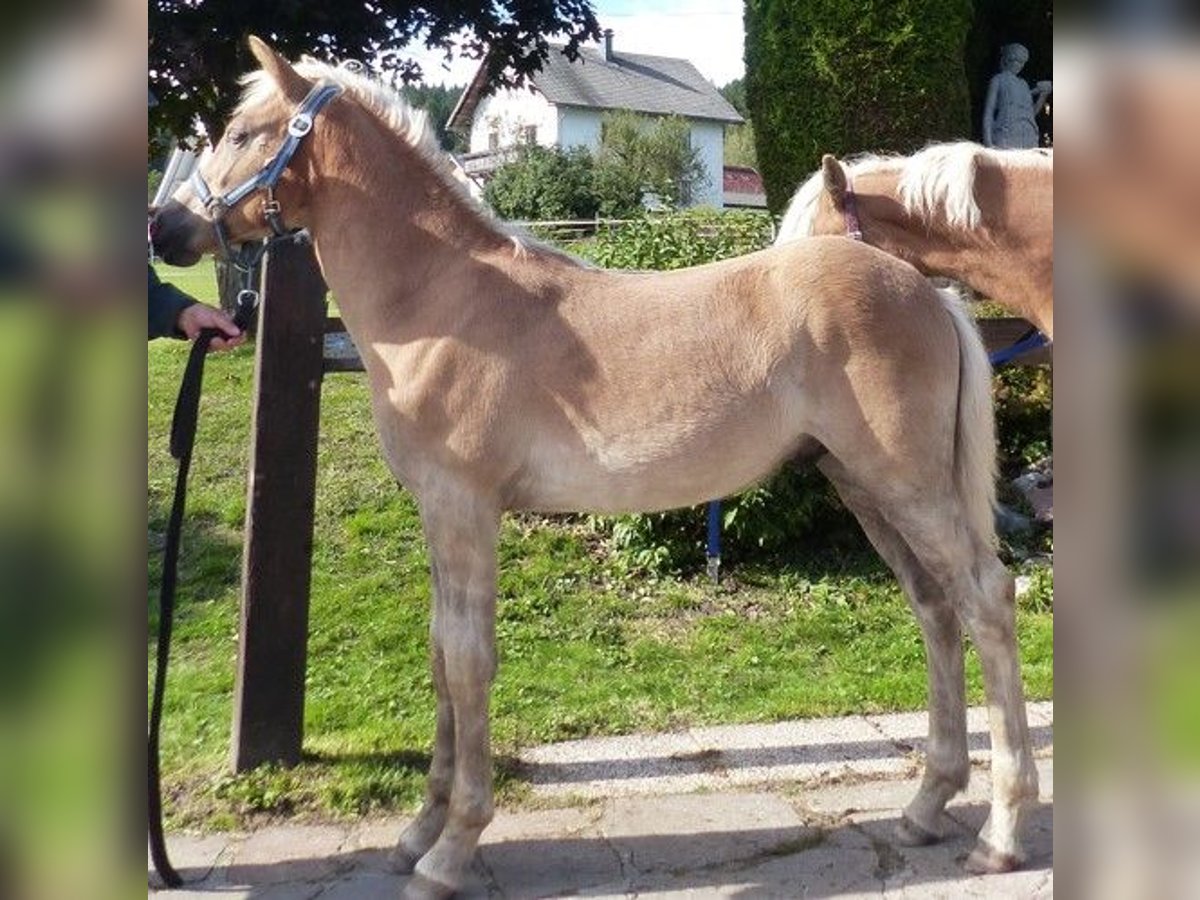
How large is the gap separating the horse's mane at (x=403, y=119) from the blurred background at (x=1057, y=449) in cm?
182

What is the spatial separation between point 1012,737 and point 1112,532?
2259 millimetres

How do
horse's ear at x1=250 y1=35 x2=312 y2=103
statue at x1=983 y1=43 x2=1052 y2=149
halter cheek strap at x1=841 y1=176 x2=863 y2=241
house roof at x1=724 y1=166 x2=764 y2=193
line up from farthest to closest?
1. house roof at x1=724 y1=166 x2=764 y2=193
2. statue at x1=983 y1=43 x2=1052 y2=149
3. halter cheek strap at x1=841 y1=176 x2=863 y2=241
4. horse's ear at x1=250 y1=35 x2=312 y2=103

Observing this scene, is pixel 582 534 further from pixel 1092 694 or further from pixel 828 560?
pixel 1092 694

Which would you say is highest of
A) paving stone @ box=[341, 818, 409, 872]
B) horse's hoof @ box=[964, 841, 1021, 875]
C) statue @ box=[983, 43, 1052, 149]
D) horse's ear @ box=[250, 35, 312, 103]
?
statue @ box=[983, 43, 1052, 149]

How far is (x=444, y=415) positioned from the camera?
8.80ft

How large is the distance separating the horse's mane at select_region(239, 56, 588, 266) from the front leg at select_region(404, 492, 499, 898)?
29.7 inches

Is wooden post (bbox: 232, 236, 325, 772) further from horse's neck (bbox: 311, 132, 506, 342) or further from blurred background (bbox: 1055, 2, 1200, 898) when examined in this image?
blurred background (bbox: 1055, 2, 1200, 898)

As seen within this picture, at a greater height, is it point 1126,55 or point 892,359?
point 1126,55

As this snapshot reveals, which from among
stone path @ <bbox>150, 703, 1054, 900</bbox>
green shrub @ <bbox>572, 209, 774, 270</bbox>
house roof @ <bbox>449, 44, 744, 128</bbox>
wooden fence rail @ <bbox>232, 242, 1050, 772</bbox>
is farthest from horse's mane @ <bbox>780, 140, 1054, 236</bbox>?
house roof @ <bbox>449, 44, 744, 128</bbox>

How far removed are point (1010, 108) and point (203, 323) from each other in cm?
606

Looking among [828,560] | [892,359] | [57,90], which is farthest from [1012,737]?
[828,560]

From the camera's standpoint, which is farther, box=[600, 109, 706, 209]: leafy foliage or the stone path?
box=[600, 109, 706, 209]: leafy foliage

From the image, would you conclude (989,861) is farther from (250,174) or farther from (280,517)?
(250,174)

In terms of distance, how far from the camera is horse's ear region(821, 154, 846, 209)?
128 inches
